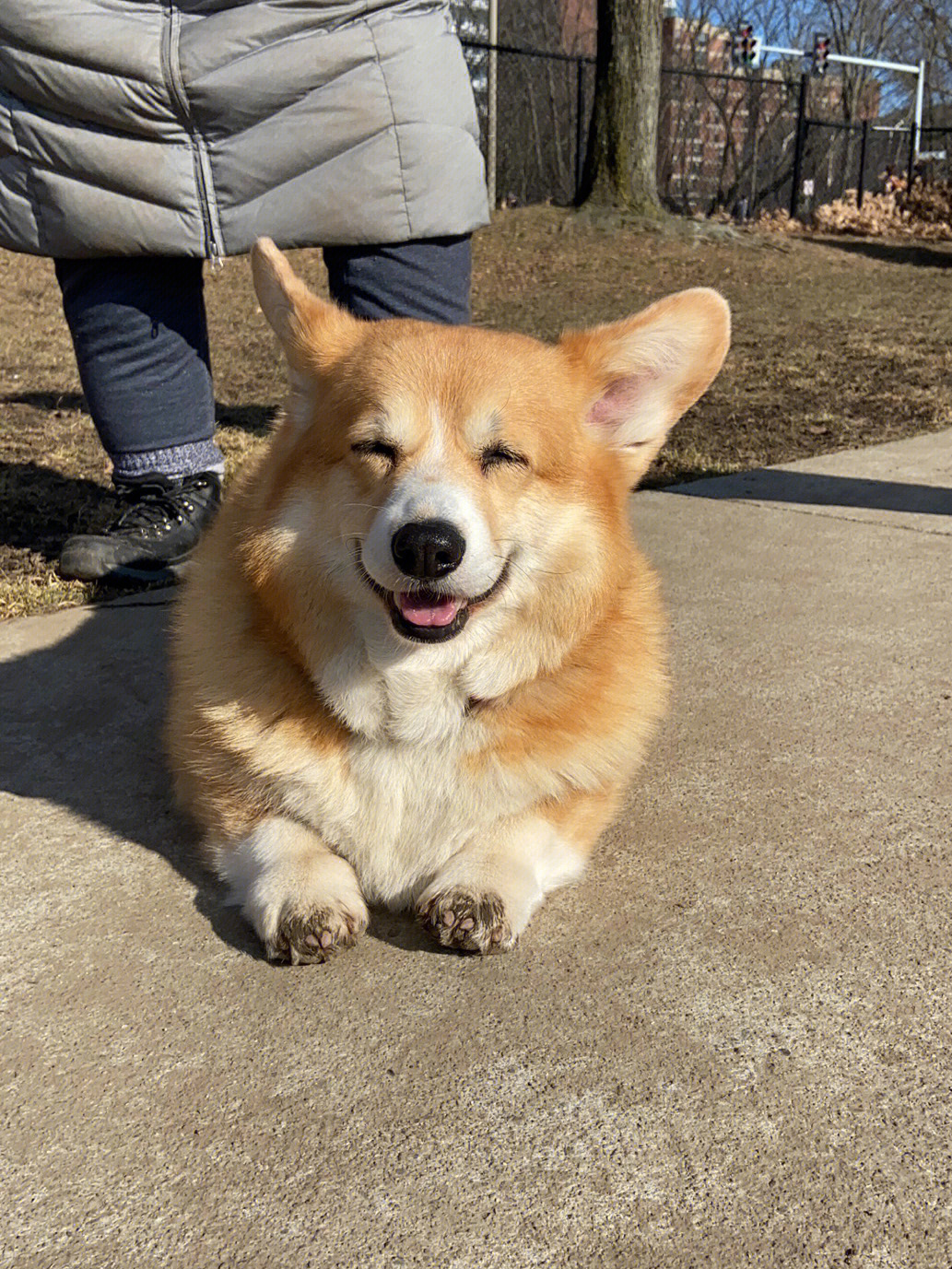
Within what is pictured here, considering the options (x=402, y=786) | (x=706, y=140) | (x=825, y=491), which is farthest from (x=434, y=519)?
(x=706, y=140)

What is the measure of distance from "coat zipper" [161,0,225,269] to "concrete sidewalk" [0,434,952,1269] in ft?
4.62

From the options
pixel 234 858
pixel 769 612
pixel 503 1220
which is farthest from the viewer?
pixel 769 612

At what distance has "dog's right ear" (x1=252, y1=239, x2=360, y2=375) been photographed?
240cm

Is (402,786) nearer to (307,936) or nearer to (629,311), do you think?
(307,936)

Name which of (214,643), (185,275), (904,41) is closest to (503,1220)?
(214,643)

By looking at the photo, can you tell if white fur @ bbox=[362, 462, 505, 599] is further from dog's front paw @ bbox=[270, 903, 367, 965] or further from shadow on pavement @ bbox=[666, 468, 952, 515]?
shadow on pavement @ bbox=[666, 468, 952, 515]

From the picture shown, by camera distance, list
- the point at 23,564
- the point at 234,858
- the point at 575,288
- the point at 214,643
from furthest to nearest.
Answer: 1. the point at 575,288
2. the point at 23,564
3. the point at 214,643
4. the point at 234,858

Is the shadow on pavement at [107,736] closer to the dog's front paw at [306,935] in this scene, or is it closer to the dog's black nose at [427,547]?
the dog's front paw at [306,935]

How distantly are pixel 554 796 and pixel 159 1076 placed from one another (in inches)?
33.6

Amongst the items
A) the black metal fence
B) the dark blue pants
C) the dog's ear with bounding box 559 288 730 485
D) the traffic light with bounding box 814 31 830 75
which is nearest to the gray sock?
the dark blue pants

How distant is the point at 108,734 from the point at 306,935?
107 centimetres

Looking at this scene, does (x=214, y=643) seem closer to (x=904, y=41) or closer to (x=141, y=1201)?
(x=141, y=1201)

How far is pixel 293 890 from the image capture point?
200 cm

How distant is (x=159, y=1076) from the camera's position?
5.54ft
